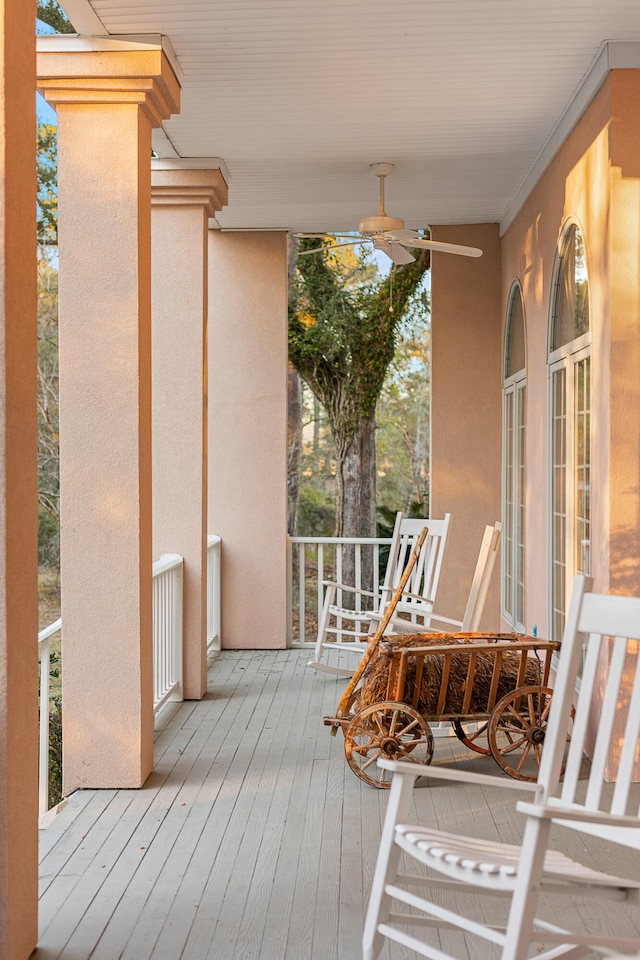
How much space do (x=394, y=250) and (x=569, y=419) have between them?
171 cm

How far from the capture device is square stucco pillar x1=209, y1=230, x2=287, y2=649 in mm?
7711

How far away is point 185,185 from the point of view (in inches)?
233

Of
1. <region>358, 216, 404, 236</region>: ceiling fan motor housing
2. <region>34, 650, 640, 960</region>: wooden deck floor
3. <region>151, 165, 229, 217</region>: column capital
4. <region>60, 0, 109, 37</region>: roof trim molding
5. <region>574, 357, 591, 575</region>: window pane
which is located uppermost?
<region>60, 0, 109, 37</region>: roof trim molding

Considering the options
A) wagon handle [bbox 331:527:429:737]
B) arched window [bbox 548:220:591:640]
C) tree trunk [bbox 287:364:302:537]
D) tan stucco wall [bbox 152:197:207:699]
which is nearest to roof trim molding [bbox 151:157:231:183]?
tan stucco wall [bbox 152:197:207:699]

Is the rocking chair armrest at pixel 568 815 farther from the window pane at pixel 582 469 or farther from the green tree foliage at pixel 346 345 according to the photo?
the green tree foliage at pixel 346 345

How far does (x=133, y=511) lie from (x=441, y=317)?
4.10 m

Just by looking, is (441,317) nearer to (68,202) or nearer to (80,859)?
(68,202)

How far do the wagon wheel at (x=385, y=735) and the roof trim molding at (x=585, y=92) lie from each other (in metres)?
2.94

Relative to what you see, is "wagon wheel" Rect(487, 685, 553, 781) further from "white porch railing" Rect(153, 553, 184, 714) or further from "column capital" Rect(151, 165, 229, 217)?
"column capital" Rect(151, 165, 229, 217)

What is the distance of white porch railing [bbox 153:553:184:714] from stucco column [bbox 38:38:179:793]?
0.89 m

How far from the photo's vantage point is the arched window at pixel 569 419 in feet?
16.6

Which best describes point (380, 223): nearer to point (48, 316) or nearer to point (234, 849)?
point (234, 849)

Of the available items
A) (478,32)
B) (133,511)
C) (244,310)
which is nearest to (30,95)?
(133,511)

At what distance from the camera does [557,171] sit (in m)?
5.53
